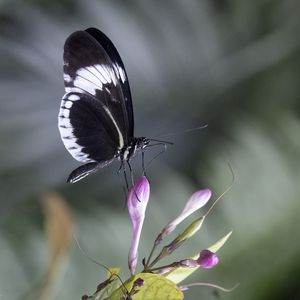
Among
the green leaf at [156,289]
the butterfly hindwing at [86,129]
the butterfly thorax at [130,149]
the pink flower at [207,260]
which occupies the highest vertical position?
the butterfly hindwing at [86,129]

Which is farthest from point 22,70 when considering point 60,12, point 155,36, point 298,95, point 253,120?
point 298,95

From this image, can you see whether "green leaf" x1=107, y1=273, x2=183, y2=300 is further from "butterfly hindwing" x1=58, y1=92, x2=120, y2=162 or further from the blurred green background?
the blurred green background

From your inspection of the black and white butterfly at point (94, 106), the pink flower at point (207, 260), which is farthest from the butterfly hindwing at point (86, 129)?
the pink flower at point (207, 260)

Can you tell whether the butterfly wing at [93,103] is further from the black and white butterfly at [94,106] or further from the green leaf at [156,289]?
the green leaf at [156,289]

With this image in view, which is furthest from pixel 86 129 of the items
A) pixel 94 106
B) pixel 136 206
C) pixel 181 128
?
pixel 181 128

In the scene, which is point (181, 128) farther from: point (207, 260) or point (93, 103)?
point (207, 260)

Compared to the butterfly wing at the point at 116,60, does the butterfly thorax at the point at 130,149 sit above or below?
below

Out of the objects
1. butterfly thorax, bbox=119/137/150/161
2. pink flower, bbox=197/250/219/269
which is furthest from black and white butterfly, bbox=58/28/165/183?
pink flower, bbox=197/250/219/269
